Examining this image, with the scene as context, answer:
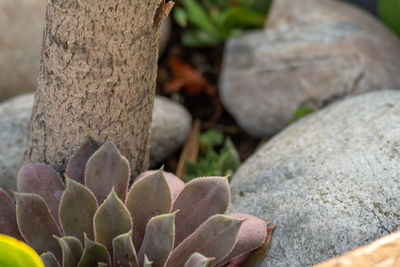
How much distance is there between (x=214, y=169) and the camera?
1.93 meters

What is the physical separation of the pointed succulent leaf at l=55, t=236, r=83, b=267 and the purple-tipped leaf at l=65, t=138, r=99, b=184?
0.21m

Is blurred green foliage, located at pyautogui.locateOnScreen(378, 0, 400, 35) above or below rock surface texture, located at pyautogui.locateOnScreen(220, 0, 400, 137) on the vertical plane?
above

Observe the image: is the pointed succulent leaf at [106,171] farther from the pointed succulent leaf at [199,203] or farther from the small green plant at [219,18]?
the small green plant at [219,18]

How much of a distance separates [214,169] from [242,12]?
3.16 feet

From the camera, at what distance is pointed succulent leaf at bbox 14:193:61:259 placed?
1177 millimetres

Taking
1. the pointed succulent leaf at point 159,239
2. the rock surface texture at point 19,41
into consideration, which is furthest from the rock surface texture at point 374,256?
the rock surface texture at point 19,41

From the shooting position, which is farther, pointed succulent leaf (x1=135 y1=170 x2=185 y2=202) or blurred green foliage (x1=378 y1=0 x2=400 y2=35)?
blurred green foliage (x1=378 y1=0 x2=400 y2=35)

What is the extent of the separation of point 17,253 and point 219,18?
189 centimetres

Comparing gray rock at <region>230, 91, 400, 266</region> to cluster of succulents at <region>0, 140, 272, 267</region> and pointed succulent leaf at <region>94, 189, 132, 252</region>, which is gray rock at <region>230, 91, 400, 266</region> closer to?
cluster of succulents at <region>0, 140, 272, 267</region>

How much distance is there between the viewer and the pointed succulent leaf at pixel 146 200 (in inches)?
46.6

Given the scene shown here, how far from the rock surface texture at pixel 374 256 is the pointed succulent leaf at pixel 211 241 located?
259mm

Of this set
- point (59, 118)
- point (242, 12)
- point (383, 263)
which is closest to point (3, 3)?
point (242, 12)

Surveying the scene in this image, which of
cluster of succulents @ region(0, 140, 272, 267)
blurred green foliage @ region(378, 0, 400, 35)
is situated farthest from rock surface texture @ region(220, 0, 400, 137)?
cluster of succulents @ region(0, 140, 272, 267)

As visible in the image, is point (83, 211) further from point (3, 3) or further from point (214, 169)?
point (3, 3)
